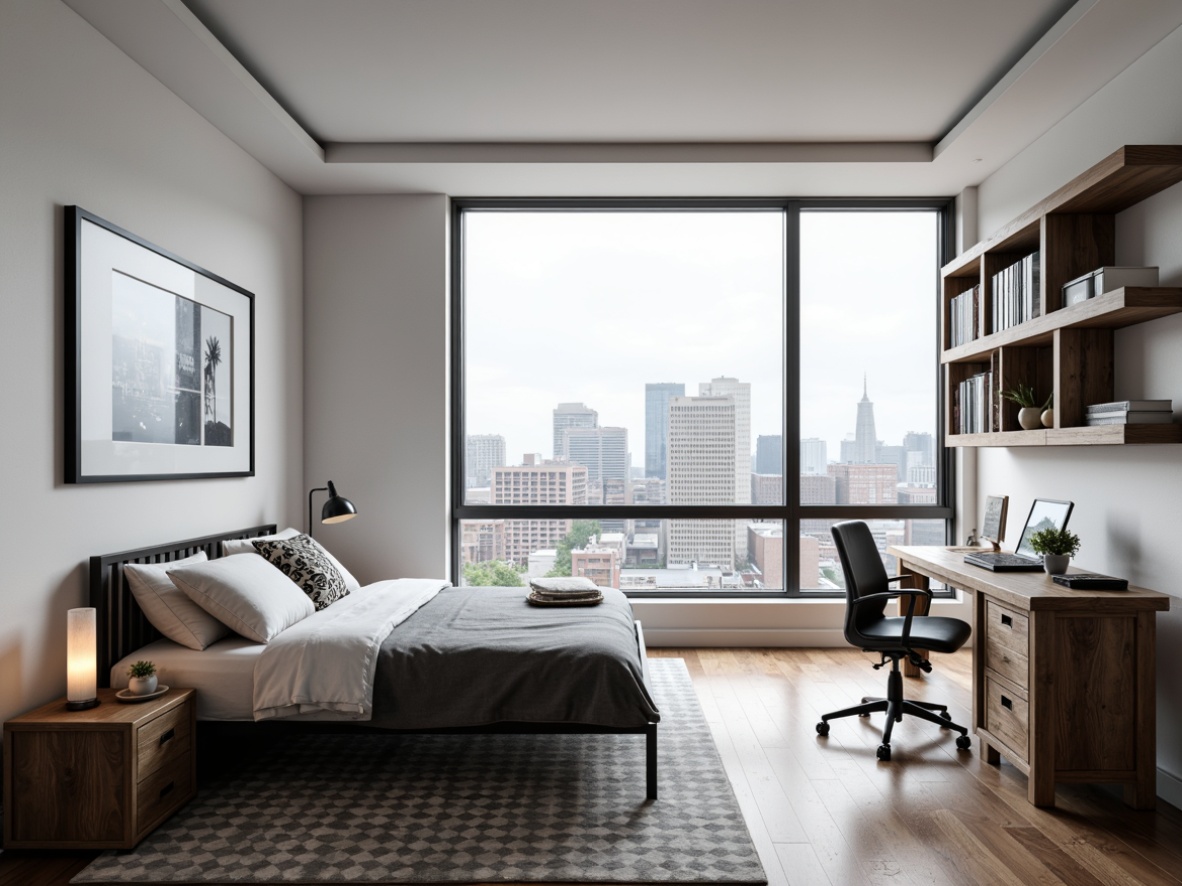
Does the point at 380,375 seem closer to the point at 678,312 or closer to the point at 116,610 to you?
the point at 678,312

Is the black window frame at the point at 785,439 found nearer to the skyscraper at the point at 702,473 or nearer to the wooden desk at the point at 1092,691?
the skyscraper at the point at 702,473

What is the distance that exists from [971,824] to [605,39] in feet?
11.1

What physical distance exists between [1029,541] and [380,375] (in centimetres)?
382

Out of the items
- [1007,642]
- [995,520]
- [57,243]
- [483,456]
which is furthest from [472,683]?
[995,520]

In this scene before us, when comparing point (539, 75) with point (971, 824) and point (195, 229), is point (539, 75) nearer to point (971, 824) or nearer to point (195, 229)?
point (195, 229)

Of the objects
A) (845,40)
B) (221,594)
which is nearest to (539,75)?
(845,40)

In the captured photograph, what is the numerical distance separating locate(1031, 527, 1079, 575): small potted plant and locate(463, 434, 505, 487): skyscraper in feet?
10.7

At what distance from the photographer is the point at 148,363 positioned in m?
3.42

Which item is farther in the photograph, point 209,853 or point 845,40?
point 845,40

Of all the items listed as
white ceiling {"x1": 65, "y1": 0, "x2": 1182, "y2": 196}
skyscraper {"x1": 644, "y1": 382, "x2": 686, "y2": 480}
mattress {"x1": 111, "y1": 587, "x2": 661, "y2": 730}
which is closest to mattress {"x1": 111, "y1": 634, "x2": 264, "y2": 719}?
mattress {"x1": 111, "y1": 587, "x2": 661, "y2": 730}

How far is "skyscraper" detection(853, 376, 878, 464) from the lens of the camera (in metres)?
5.43

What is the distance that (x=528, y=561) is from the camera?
17.7 feet

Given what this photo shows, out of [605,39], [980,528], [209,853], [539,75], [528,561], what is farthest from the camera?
[528,561]

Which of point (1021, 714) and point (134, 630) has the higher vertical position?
point (134, 630)
